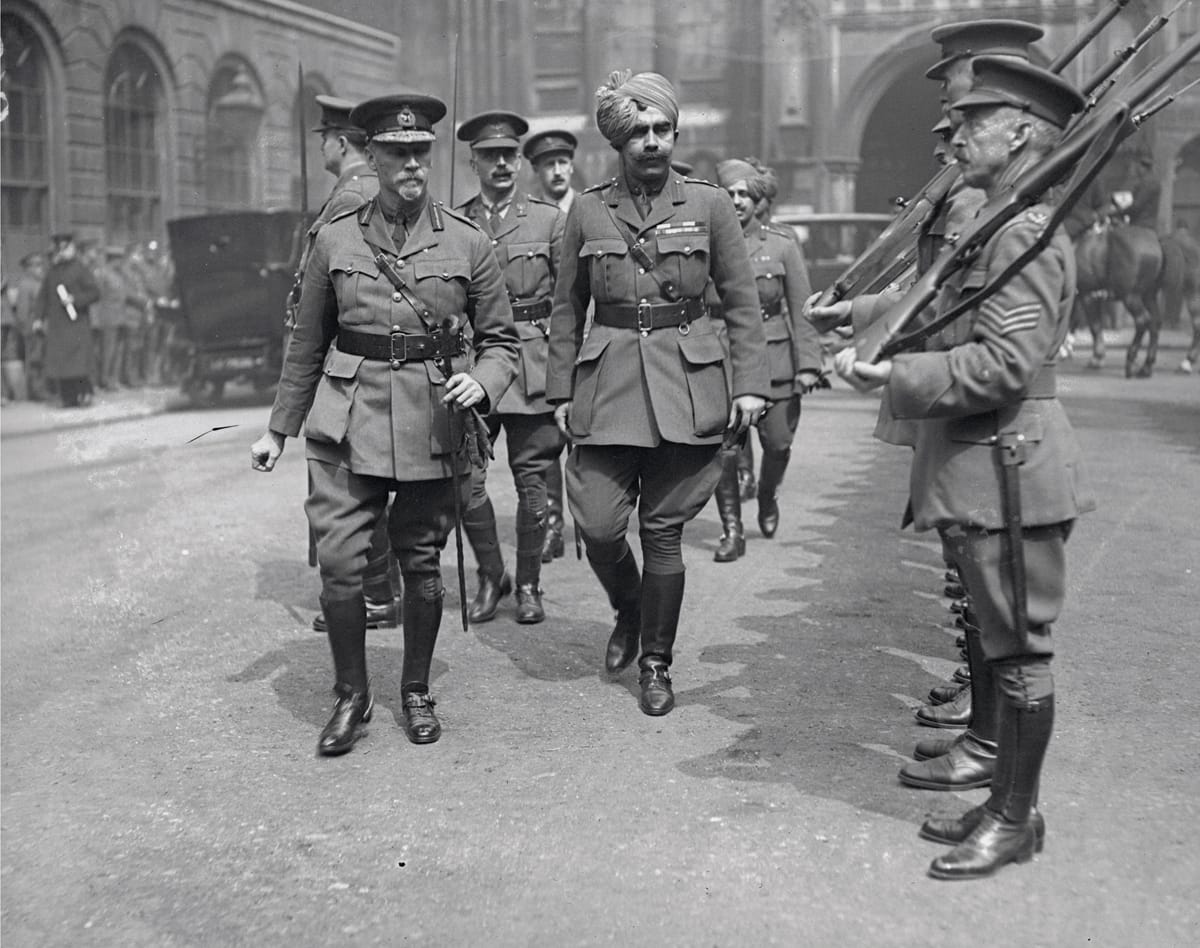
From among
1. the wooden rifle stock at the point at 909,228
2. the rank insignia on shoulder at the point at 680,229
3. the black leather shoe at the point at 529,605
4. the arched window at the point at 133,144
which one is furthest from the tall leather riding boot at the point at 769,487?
the arched window at the point at 133,144

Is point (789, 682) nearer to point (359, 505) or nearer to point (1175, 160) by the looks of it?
point (359, 505)

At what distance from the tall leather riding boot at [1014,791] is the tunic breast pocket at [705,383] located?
1734 mm

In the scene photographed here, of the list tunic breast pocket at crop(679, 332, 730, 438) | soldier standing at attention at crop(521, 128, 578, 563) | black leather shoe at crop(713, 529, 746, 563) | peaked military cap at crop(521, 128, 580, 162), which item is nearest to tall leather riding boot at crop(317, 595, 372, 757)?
tunic breast pocket at crop(679, 332, 730, 438)

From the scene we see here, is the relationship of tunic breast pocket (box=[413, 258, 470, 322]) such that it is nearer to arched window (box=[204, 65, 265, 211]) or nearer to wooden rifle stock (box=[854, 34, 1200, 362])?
wooden rifle stock (box=[854, 34, 1200, 362])

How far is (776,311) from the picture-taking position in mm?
8336

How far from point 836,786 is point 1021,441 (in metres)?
1.23

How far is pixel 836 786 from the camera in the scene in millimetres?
4371

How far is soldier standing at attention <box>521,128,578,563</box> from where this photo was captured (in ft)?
25.9

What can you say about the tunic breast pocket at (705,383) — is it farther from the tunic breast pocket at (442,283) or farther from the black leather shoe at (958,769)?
the black leather shoe at (958,769)

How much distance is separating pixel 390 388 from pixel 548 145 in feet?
11.1

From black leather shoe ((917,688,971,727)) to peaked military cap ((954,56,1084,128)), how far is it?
2096 millimetres

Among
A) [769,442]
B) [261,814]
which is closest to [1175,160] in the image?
[769,442]

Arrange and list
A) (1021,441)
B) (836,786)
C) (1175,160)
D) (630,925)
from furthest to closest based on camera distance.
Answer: (1175,160) < (836,786) < (1021,441) < (630,925)

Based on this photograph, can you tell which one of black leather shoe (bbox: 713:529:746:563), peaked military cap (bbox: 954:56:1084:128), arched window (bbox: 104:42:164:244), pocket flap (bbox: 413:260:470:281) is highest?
arched window (bbox: 104:42:164:244)
